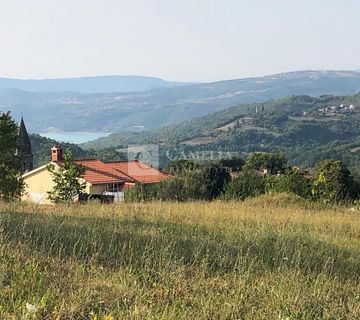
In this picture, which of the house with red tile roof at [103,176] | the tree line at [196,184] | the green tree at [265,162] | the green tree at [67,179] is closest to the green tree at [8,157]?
the tree line at [196,184]

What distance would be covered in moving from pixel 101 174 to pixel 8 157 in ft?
73.5

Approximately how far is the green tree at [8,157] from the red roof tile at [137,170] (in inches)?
731

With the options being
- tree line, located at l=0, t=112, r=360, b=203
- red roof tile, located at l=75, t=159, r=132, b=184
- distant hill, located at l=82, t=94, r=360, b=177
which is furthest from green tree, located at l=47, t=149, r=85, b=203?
distant hill, located at l=82, t=94, r=360, b=177

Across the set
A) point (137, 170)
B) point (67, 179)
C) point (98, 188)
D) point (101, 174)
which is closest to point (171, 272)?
point (67, 179)

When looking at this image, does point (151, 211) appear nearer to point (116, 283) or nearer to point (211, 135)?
point (116, 283)

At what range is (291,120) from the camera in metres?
149

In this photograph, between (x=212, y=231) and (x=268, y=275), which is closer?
(x=268, y=275)

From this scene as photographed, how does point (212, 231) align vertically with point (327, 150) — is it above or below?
above

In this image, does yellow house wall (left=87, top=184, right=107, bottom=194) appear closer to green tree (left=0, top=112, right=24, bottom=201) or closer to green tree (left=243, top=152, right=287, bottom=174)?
green tree (left=0, top=112, right=24, bottom=201)

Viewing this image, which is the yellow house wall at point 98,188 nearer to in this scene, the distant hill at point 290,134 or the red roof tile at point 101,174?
the red roof tile at point 101,174

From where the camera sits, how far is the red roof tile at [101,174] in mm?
43891

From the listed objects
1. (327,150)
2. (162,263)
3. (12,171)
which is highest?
(162,263)

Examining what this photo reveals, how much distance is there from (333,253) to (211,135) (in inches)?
5123

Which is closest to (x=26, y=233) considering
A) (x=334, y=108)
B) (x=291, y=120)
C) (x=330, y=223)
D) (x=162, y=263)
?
(x=162, y=263)
